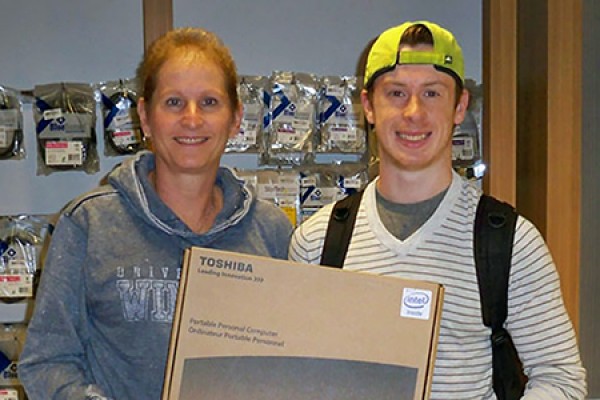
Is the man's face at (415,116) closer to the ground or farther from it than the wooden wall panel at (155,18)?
closer to the ground

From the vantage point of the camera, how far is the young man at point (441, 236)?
101cm

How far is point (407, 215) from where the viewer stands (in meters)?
1.11

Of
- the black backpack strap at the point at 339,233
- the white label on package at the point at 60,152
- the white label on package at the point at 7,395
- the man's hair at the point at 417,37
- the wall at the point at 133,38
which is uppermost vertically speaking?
the wall at the point at 133,38

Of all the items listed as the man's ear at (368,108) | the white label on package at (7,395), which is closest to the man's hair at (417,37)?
the man's ear at (368,108)

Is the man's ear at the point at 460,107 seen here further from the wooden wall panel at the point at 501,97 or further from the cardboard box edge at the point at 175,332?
the wooden wall panel at the point at 501,97

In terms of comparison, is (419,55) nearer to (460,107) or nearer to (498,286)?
(460,107)

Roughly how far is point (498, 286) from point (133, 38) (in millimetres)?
1384

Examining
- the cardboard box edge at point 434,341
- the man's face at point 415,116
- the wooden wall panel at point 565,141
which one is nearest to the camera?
the cardboard box edge at point 434,341

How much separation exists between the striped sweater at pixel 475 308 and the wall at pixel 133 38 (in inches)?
43.0

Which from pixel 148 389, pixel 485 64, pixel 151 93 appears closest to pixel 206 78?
pixel 151 93

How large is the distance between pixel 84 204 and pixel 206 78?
0.30 m

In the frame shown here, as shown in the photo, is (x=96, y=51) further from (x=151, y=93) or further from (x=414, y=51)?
(x=414, y=51)

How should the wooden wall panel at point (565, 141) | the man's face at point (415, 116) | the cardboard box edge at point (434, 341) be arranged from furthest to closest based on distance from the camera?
the wooden wall panel at point (565, 141) < the man's face at point (415, 116) < the cardboard box edge at point (434, 341)

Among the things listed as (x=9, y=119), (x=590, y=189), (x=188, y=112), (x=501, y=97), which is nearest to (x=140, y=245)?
(x=188, y=112)
